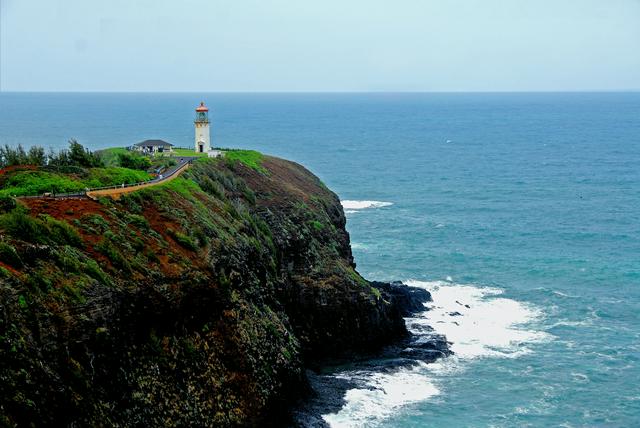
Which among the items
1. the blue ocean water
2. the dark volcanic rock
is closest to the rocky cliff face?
the dark volcanic rock

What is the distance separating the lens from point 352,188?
125 metres

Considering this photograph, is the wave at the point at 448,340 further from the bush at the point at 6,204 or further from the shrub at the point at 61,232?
the bush at the point at 6,204

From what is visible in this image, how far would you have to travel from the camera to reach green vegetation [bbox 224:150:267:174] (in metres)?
69.5

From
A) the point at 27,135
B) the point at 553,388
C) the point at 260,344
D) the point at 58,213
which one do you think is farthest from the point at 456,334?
the point at 27,135

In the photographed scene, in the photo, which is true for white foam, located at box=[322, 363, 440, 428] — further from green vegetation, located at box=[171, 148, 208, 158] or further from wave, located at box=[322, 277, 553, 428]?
green vegetation, located at box=[171, 148, 208, 158]

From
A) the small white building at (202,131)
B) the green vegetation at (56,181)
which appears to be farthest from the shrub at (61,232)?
the small white building at (202,131)

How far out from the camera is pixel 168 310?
1574 inches

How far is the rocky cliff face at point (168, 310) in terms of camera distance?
32.9 meters

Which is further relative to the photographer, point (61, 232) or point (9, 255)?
point (61, 232)

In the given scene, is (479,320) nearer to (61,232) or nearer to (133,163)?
(133,163)

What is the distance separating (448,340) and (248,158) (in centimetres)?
2548

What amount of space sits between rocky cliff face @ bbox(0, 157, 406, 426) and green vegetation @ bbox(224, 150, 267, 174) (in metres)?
9.97

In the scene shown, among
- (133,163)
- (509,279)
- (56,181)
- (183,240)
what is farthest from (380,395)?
(509,279)

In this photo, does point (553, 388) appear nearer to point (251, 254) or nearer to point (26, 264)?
point (251, 254)
